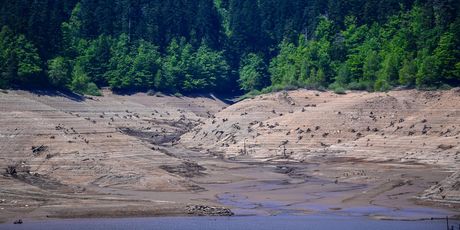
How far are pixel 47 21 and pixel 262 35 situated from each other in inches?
1748

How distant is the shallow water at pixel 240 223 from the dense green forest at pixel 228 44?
46600mm

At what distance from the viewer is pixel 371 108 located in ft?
363

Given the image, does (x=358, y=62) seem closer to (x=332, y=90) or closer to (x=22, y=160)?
(x=332, y=90)

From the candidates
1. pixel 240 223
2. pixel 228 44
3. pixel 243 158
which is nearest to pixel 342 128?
pixel 243 158

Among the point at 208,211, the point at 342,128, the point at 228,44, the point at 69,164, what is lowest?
the point at 208,211

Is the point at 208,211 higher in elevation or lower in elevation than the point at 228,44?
lower

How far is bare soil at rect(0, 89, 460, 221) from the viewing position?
7231 centimetres

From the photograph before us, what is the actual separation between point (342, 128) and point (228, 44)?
199ft

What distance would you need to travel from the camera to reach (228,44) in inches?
6570

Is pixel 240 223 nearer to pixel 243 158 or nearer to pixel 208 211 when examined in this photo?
pixel 208 211

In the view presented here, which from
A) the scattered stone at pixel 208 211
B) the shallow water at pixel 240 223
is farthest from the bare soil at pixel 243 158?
the shallow water at pixel 240 223

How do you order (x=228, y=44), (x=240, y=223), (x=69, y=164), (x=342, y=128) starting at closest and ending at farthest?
(x=240, y=223)
(x=69, y=164)
(x=342, y=128)
(x=228, y=44)

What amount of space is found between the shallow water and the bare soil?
1640 mm

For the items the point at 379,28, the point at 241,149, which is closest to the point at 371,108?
the point at 241,149
